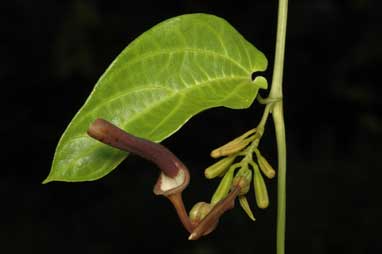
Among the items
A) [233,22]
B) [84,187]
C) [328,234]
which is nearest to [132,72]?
[328,234]

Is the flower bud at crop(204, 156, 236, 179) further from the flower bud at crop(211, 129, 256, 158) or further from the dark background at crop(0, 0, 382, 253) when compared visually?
the dark background at crop(0, 0, 382, 253)

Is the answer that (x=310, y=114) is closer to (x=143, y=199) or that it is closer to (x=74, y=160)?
(x=143, y=199)

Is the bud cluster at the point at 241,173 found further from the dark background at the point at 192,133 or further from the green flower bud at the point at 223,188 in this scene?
the dark background at the point at 192,133

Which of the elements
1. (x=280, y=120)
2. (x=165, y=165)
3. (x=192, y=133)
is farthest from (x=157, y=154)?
(x=192, y=133)

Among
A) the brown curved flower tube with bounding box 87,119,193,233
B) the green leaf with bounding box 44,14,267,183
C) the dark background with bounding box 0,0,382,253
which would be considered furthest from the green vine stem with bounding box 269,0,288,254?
the dark background with bounding box 0,0,382,253

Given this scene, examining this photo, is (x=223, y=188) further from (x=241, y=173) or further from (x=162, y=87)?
(x=162, y=87)

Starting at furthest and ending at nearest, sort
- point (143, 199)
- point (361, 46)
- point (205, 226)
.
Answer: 1. point (361, 46)
2. point (143, 199)
3. point (205, 226)

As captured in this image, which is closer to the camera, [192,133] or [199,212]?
[199,212]

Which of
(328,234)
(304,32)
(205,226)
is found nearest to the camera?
(205,226)
